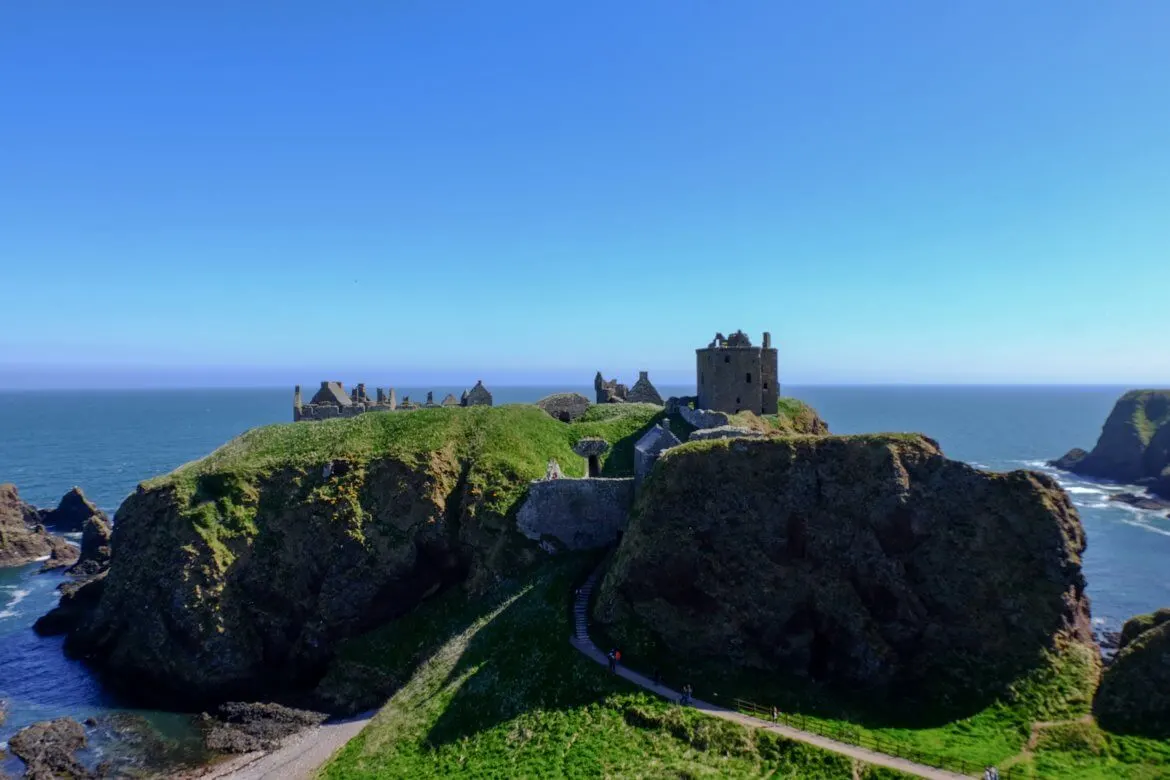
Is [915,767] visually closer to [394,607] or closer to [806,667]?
[806,667]

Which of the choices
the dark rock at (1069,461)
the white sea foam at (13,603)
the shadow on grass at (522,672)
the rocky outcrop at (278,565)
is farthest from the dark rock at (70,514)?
the dark rock at (1069,461)

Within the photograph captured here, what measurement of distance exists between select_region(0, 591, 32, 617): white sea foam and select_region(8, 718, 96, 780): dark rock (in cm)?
2630

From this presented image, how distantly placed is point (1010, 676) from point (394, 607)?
38136 mm

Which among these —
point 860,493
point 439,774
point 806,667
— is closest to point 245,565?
point 439,774

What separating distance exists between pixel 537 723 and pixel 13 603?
199 feet

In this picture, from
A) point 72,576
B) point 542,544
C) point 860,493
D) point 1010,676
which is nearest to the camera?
point 1010,676

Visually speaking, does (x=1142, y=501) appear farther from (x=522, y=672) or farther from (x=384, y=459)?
(x=384, y=459)

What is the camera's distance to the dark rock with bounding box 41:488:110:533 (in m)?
91.1

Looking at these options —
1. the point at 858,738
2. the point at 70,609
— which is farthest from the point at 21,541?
the point at 858,738

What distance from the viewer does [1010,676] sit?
100.0 ft

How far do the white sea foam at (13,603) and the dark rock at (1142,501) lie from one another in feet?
473

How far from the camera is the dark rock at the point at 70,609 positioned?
5662cm

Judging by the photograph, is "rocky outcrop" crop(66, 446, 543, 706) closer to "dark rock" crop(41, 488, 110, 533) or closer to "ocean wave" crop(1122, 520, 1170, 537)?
"dark rock" crop(41, 488, 110, 533)

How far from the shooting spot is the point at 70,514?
305ft
